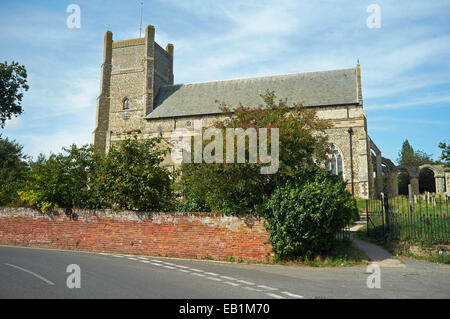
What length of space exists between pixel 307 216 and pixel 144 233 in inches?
254

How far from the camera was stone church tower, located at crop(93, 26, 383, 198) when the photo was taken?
31641 millimetres

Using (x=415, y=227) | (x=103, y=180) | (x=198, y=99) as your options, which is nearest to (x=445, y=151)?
(x=415, y=227)

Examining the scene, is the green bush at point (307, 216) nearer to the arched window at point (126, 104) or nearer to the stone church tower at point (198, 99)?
the stone church tower at point (198, 99)

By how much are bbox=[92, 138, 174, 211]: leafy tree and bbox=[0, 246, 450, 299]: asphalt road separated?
121 inches

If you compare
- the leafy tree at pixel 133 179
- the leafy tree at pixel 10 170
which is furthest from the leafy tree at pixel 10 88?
the leafy tree at pixel 133 179

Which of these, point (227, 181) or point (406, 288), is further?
point (227, 181)

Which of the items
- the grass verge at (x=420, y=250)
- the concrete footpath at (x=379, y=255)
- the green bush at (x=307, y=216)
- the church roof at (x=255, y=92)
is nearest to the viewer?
the green bush at (x=307, y=216)

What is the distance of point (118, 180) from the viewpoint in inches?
561

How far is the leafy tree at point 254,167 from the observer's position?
12.2 meters

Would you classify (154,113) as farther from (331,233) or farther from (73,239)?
(331,233)

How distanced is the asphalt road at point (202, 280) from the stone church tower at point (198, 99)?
62.7 ft

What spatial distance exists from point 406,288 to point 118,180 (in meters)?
10.8
